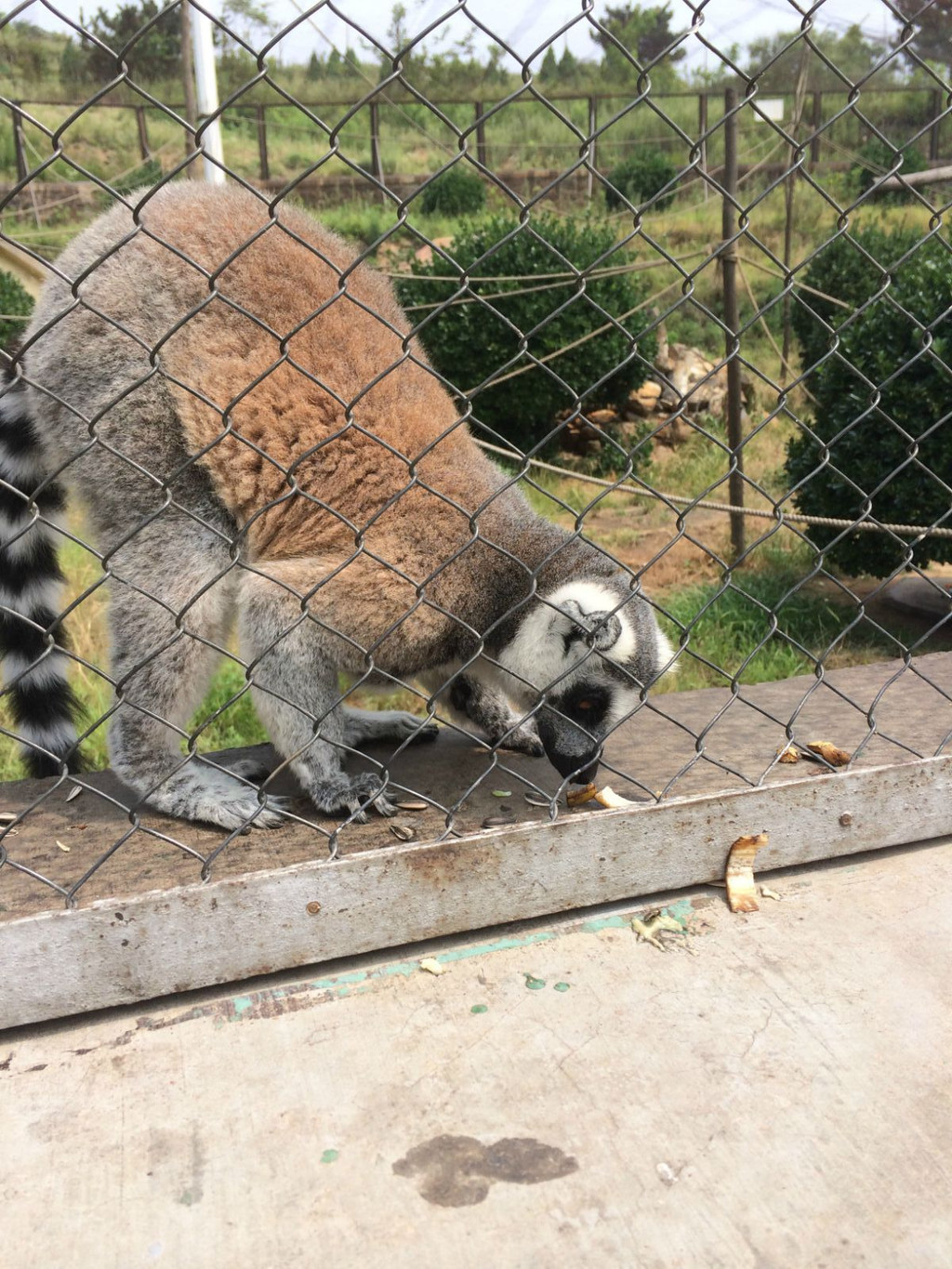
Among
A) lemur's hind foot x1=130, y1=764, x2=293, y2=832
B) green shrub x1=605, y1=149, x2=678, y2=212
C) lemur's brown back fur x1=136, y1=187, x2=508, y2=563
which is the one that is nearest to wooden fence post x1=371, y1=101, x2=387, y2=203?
lemur's brown back fur x1=136, y1=187, x2=508, y2=563

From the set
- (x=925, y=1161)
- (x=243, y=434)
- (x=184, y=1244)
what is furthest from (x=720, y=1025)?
(x=243, y=434)

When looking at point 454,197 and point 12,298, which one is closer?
point 12,298

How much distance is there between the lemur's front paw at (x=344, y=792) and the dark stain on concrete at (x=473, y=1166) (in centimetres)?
97

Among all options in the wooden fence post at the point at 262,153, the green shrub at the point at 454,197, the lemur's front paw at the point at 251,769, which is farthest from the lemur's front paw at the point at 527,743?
the wooden fence post at the point at 262,153

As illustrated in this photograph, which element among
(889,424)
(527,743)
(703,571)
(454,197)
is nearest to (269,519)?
(527,743)

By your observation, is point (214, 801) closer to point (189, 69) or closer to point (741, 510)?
point (741, 510)

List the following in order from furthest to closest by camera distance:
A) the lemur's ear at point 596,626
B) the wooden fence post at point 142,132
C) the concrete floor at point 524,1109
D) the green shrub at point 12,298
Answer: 1. the wooden fence post at point 142,132
2. the green shrub at point 12,298
3. the lemur's ear at point 596,626
4. the concrete floor at point 524,1109

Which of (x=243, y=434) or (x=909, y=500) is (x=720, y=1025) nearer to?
(x=243, y=434)

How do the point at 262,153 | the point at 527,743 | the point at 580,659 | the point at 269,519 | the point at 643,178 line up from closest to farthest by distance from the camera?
the point at 580,659
the point at 269,519
the point at 527,743
the point at 643,178
the point at 262,153

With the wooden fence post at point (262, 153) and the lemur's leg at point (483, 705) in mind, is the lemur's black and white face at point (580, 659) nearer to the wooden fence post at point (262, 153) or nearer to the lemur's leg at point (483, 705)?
the lemur's leg at point (483, 705)

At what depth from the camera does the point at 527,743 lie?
9.84 ft

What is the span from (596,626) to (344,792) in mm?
741

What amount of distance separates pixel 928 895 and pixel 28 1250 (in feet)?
5.93

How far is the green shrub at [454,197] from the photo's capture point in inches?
596
